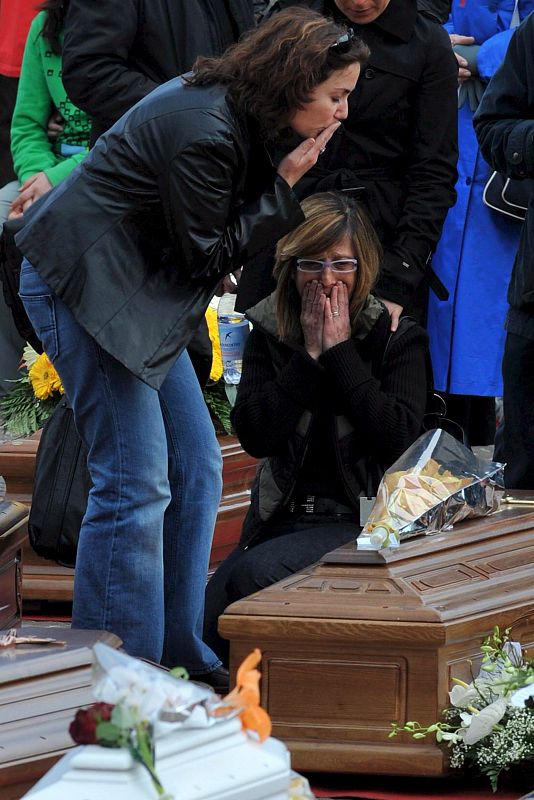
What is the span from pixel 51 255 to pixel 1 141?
115 inches

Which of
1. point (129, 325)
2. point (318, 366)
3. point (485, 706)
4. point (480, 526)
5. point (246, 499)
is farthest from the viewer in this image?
point (246, 499)

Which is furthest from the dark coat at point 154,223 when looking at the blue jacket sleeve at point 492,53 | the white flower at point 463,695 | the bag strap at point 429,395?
the blue jacket sleeve at point 492,53

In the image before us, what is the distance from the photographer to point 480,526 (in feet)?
9.55

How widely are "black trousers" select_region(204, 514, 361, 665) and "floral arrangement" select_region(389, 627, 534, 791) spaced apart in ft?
→ 2.11

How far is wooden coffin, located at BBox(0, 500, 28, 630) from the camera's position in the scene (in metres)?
2.89

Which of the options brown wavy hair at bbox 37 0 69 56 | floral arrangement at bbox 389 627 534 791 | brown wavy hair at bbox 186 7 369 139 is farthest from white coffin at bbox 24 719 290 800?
brown wavy hair at bbox 37 0 69 56

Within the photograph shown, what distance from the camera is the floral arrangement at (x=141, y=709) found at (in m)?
1.32

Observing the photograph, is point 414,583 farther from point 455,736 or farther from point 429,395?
point 429,395

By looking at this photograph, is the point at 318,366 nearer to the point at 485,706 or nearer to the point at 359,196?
the point at 359,196

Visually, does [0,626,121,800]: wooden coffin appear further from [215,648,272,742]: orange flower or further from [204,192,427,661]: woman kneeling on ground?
[204,192,427,661]: woman kneeling on ground

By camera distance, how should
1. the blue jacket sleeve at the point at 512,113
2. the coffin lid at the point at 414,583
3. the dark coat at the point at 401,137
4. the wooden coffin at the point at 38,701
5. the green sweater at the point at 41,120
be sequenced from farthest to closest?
the green sweater at the point at 41,120, the dark coat at the point at 401,137, the blue jacket sleeve at the point at 512,113, the coffin lid at the point at 414,583, the wooden coffin at the point at 38,701

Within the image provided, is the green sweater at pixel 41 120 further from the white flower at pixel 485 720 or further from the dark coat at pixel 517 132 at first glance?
the white flower at pixel 485 720

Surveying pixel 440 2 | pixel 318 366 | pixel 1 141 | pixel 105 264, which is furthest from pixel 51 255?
pixel 1 141

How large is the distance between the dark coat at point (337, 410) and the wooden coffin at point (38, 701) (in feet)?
3.55
